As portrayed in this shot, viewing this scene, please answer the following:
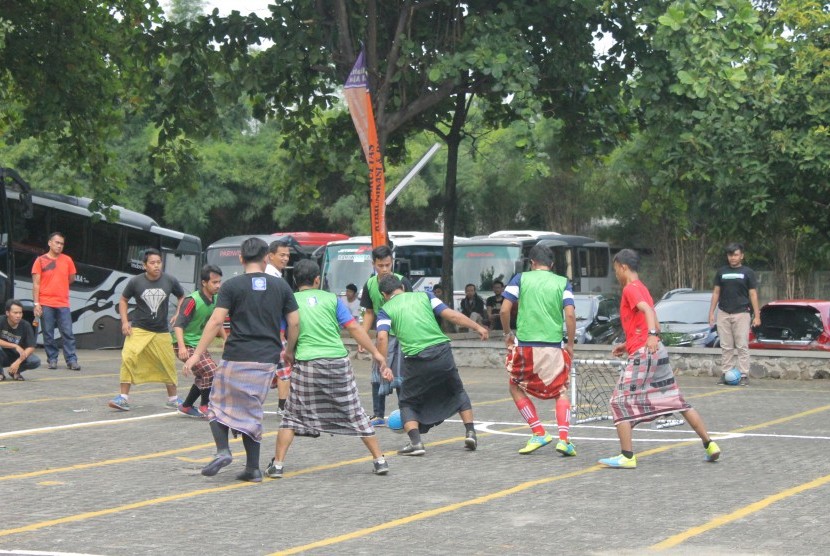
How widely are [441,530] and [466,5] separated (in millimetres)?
16214

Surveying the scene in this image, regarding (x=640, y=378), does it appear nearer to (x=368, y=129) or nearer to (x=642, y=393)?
(x=642, y=393)

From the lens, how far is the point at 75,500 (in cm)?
912

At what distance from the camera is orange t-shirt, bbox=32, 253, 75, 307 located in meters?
20.0

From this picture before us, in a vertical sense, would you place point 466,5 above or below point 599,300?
above

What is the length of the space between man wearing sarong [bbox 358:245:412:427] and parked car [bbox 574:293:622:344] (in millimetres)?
13315

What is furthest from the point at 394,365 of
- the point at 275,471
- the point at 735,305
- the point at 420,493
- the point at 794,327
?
the point at 794,327

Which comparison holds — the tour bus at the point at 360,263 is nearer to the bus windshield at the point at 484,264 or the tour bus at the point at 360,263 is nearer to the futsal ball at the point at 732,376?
the bus windshield at the point at 484,264

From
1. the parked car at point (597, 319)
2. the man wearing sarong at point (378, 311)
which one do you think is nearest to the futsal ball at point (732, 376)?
the man wearing sarong at point (378, 311)

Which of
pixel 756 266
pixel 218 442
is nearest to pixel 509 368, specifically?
pixel 218 442

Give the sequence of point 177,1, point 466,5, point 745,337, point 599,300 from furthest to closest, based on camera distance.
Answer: point 177,1 → point 599,300 → point 466,5 → point 745,337

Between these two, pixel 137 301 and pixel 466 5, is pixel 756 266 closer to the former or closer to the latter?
pixel 466 5

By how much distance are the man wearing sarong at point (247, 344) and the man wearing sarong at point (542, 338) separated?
2185 millimetres

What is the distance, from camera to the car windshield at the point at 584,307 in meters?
28.2

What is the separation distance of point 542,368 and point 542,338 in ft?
0.79
